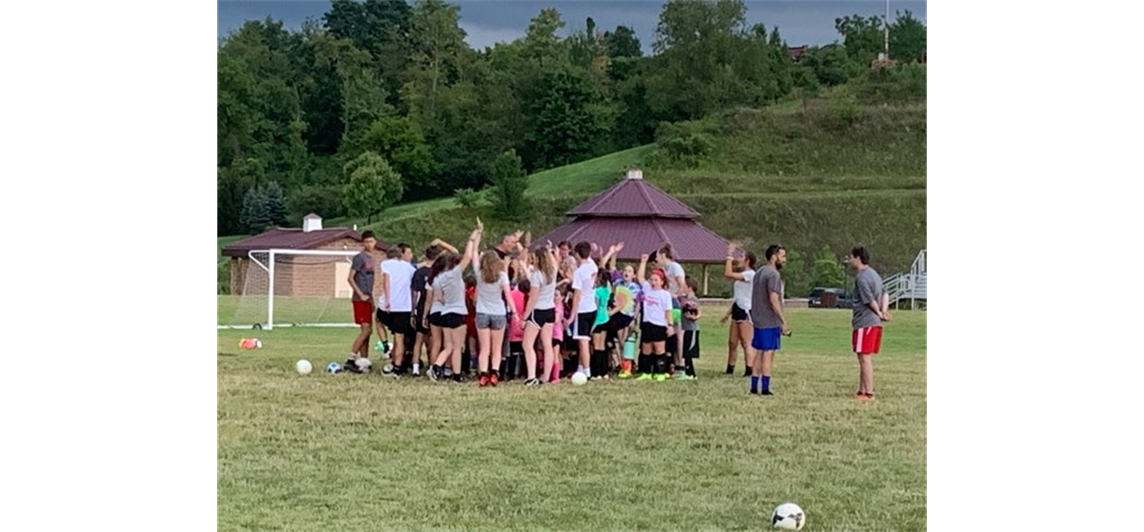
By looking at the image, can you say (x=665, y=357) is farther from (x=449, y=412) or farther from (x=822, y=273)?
(x=822, y=273)

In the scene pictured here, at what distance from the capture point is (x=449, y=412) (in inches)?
413

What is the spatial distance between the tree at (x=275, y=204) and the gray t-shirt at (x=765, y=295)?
144ft

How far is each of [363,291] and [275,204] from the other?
4213 centimetres

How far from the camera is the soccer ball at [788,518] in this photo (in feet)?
21.2

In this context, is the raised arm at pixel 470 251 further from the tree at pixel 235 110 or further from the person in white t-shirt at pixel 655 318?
the tree at pixel 235 110

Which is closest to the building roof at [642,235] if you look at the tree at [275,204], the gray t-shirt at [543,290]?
the tree at [275,204]

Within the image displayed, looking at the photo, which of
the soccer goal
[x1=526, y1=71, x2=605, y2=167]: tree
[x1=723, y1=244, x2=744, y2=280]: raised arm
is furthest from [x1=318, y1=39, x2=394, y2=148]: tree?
[x1=723, y1=244, x2=744, y2=280]: raised arm

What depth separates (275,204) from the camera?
179 ft

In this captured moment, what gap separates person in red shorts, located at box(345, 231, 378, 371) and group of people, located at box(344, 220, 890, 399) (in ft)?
0.04

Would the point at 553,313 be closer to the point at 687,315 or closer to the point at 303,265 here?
the point at 687,315

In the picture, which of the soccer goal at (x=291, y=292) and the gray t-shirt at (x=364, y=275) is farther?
the soccer goal at (x=291, y=292)

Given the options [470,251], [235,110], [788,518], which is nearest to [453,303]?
[470,251]

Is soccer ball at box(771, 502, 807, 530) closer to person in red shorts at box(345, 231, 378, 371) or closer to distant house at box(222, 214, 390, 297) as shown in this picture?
person in red shorts at box(345, 231, 378, 371)
